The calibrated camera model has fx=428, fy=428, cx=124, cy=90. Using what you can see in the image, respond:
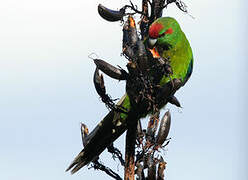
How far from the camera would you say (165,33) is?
19.6 ft

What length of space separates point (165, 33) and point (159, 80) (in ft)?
6.82

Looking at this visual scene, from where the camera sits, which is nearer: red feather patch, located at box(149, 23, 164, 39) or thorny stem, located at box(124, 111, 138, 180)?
thorny stem, located at box(124, 111, 138, 180)

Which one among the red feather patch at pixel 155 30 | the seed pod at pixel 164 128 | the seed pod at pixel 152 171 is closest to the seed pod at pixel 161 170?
the seed pod at pixel 152 171

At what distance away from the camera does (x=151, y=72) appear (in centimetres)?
388

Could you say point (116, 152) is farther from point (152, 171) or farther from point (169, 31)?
point (169, 31)

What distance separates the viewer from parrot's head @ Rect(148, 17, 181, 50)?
542cm

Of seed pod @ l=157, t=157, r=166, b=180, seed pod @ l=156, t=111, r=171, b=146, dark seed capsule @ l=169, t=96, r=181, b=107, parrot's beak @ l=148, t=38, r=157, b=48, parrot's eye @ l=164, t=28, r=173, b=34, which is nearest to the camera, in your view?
seed pod @ l=157, t=157, r=166, b=180

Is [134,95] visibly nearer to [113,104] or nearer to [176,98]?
[113,104]

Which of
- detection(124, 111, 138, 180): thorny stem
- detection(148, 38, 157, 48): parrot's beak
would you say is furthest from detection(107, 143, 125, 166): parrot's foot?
detection(148, 38, 157, 48): parrot's beak

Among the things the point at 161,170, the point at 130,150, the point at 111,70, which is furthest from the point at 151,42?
the point at 161,170

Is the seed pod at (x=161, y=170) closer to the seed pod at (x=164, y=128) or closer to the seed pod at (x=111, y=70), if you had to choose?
the seed pod at (x=164, y=128)

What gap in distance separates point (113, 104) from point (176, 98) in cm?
120

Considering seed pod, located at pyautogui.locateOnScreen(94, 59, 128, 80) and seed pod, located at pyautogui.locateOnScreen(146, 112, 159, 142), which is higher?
seed pod, located at pyautogui.locateOnScreen(94, 59, 128, 80)

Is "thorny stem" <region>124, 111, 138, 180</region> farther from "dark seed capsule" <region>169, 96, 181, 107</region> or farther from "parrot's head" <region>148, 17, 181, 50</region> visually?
"parrot's head" <region>148, 17, 181, 50</region>
